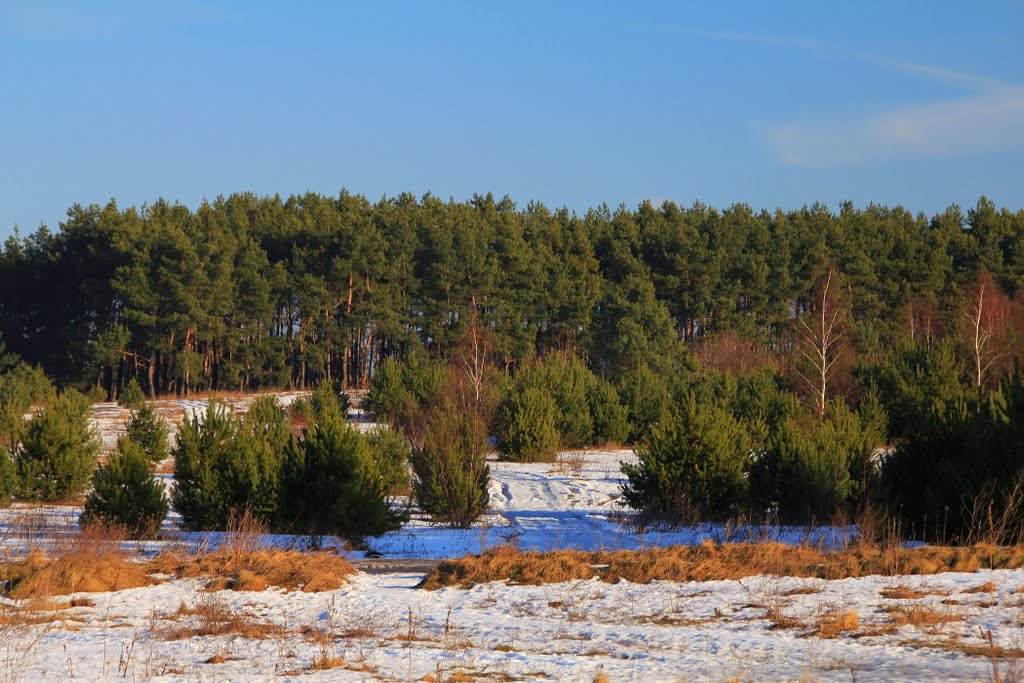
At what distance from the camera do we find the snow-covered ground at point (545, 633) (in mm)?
7520

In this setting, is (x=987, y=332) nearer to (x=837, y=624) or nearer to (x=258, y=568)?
(x=837, y=624)

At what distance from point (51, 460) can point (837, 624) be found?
57.2ft

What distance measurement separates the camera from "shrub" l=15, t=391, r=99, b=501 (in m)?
21.6

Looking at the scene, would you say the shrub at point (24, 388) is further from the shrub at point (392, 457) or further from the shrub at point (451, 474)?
the shrub at point (451, 474)

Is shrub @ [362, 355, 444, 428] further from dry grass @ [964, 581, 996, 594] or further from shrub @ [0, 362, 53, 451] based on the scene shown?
dry grass @ [964, 581, 996, 594]

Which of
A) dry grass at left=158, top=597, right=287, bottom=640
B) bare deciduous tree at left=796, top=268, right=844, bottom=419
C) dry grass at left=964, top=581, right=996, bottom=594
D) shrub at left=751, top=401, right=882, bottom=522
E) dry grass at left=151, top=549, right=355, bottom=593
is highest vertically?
bare deciduous tree at left=796, top=268, right=844, bottom=419

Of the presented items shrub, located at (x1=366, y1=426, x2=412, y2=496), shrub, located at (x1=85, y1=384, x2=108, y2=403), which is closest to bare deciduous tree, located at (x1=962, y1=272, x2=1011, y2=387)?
shrub, located at (x1=366, y1=426, x2=412, y2=496)

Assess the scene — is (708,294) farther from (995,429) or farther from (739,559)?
(739,559)

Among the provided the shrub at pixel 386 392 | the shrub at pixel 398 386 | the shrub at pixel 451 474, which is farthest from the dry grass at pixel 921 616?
the shrub at pixel 386 392

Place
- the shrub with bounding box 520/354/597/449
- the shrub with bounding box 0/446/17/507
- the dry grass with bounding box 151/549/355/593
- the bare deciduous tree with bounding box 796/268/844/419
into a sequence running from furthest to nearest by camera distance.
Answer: the shrub with bounding box 520/354/597/449 → the bare deciduous tree with bounding box 796/268/844/419 → the shrub with bounding box 0/446/17/507 → the dry grass with bounding box 151/549/355/593

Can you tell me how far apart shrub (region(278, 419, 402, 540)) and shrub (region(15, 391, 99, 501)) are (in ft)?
21.2

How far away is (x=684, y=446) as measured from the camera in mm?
19266

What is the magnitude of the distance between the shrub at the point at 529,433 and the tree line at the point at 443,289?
895 inches

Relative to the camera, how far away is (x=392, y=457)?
2269 cm
